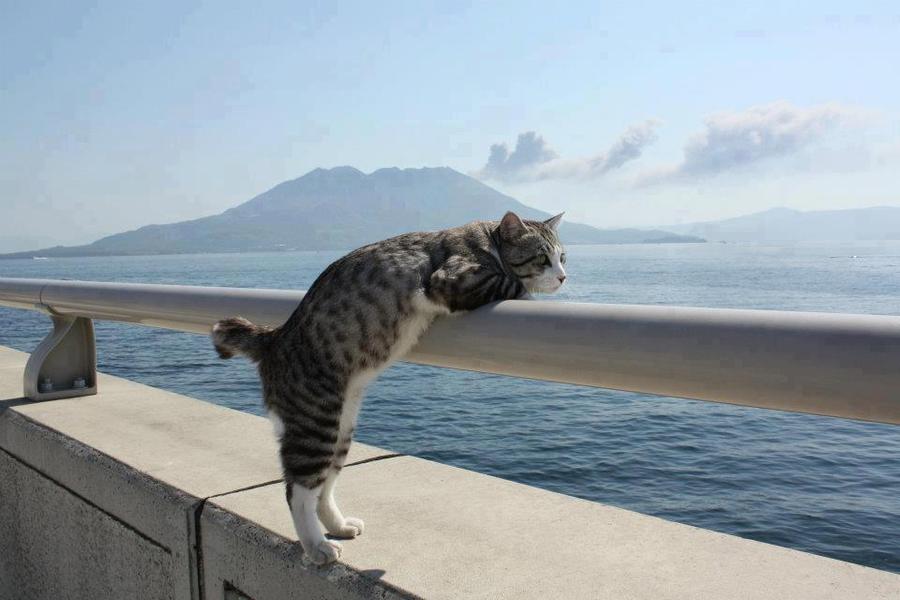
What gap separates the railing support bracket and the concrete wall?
0.75ft

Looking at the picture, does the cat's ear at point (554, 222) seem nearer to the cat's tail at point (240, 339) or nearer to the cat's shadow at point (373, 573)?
the cat's tail at point (240, 339)

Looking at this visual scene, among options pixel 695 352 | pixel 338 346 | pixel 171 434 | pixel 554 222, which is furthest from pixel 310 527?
pixel 554 222

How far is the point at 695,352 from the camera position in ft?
4.66

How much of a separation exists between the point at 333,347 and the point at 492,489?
0.84 meters

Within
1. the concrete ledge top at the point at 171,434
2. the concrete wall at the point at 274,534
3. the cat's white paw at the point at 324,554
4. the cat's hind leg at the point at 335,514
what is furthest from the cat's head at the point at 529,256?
the cat's white paw at the point at 324,554

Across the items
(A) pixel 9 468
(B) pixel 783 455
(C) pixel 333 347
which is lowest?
(B) pixel 783 455

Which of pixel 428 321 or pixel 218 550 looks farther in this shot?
pixel 218 550

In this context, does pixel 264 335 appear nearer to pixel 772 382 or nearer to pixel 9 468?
pixel 772 382

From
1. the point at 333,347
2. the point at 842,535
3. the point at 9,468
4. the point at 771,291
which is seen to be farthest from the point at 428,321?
the point at 771,291

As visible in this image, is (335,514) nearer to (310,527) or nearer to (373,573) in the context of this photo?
(310,527)

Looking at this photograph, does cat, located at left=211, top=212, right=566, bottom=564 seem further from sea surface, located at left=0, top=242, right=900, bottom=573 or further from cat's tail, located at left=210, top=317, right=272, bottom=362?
sea surface, located at left=0, top=242, right=900, bottom=573

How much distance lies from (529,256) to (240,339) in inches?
39.2

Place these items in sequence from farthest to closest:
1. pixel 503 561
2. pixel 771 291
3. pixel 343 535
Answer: pixel 771 291
pixel 343 535
pixel 503 561

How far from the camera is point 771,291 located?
45000 mm
